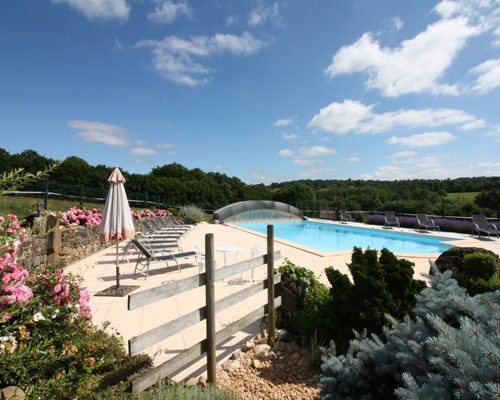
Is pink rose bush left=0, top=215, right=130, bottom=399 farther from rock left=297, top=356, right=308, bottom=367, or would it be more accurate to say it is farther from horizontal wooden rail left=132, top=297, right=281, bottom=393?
rock left=297, top=356, right=308, bottom=367

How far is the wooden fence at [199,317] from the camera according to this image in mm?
2291

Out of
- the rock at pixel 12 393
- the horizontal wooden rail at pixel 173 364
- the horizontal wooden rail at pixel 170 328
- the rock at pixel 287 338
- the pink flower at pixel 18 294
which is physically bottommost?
the rock at pixel 287 338

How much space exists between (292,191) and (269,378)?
26.3 metres

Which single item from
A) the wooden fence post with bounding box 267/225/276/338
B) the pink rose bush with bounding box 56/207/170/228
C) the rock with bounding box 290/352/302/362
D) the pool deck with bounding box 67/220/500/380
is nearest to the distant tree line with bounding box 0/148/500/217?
the pink rose bush with bounding box 56/207/170/228

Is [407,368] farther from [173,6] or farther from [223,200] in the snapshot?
[223,200]

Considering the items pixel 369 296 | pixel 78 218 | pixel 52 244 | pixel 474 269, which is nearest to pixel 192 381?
pixel 369 296

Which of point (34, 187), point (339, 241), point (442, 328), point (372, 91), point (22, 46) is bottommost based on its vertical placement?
point (339, 241)

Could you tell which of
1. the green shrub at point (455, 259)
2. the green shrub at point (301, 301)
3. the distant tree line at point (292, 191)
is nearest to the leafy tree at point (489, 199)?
the distant tree line at point (292, 191)

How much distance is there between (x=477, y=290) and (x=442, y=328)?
8.89 ft

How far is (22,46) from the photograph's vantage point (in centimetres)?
1127

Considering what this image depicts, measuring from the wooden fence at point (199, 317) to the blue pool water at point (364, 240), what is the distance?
875 cm

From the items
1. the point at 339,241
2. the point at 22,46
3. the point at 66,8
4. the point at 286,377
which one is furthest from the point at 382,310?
the point at 22,46

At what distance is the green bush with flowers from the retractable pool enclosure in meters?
18.7

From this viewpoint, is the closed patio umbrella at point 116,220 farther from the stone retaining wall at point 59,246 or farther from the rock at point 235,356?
the rock at point 235,356
